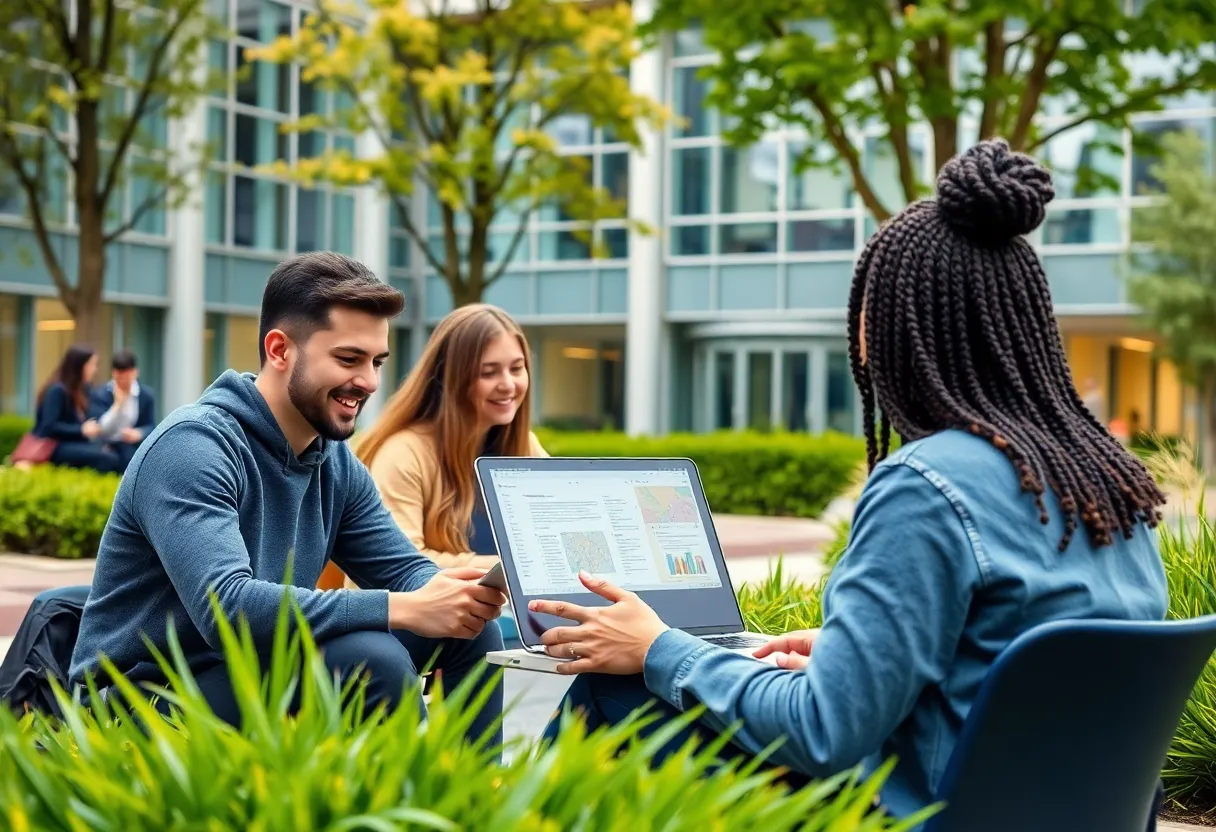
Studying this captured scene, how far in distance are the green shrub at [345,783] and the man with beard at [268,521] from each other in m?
1.02

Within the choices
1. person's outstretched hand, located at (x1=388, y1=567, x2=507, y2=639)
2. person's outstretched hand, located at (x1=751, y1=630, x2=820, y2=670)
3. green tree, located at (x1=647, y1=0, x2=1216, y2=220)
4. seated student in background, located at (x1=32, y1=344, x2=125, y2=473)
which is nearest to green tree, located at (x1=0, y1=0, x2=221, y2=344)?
seated student in background, located at (x1=32, y1=344, x2=125, y2=473)

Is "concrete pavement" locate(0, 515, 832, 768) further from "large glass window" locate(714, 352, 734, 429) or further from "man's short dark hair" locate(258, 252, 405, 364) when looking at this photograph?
"large glass window" locate(714, 352, 734, 429)

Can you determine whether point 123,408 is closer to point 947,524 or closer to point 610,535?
point 610,535

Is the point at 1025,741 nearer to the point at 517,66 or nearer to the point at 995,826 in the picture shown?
the point at 995,826

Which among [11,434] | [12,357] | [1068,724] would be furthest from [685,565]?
[12,357]

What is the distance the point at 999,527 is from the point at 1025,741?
30 cm

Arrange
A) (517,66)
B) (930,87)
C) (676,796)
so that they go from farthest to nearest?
(517,66) < (930,87) < (676,796)

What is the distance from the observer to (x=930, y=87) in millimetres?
12977

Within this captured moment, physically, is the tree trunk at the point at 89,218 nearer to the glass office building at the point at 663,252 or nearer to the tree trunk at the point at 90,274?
the tree trunk at the point at 90,274

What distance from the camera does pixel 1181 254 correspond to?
28562mm

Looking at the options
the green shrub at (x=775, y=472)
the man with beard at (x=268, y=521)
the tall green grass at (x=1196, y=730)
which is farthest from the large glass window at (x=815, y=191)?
the man with beard at (x=268, y=521)

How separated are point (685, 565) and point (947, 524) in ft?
3.74

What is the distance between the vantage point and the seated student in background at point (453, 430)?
5.20m

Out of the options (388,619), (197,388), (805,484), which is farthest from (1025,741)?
(197,388)
